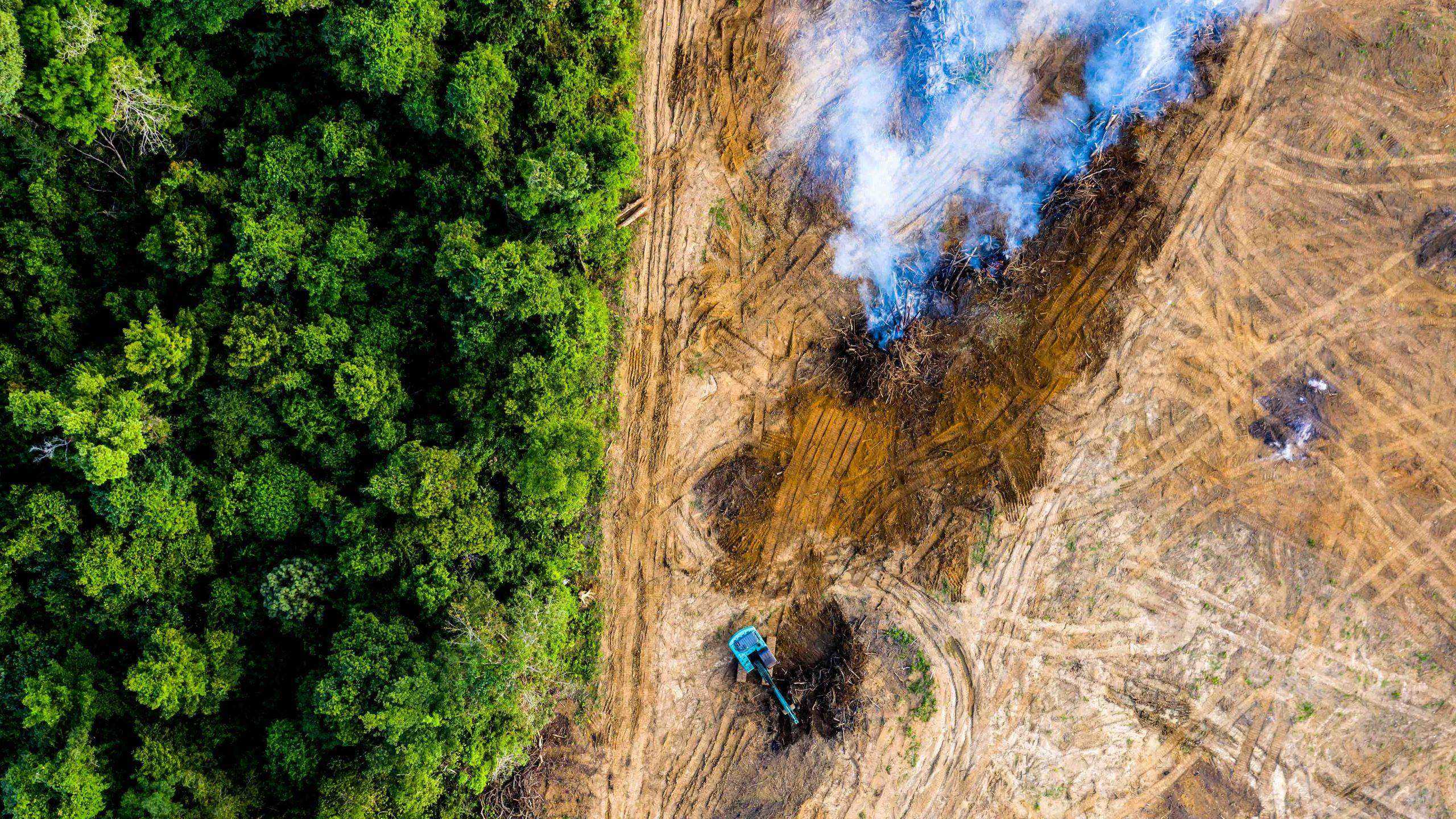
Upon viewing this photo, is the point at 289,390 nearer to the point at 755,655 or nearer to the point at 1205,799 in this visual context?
the point at 755,655

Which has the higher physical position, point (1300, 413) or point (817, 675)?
→ point (817, 675)

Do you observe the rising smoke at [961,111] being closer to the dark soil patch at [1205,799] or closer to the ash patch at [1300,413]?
the ash patch at [1300,413]

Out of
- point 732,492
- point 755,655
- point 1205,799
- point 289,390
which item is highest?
point 289,390

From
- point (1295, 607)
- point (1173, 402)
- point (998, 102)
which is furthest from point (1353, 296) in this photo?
point (998, 102)

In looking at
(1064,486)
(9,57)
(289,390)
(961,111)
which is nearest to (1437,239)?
(1064,486)

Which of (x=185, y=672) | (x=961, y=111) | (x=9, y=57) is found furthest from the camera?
(x=961, y=111)

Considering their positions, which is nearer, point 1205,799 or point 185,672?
point 185,672

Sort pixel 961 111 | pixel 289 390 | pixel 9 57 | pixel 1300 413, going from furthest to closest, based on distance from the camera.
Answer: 1. pixel 1300 413
2. pixel 961 111
3. pixel 289 390
4. pixel 9 57
